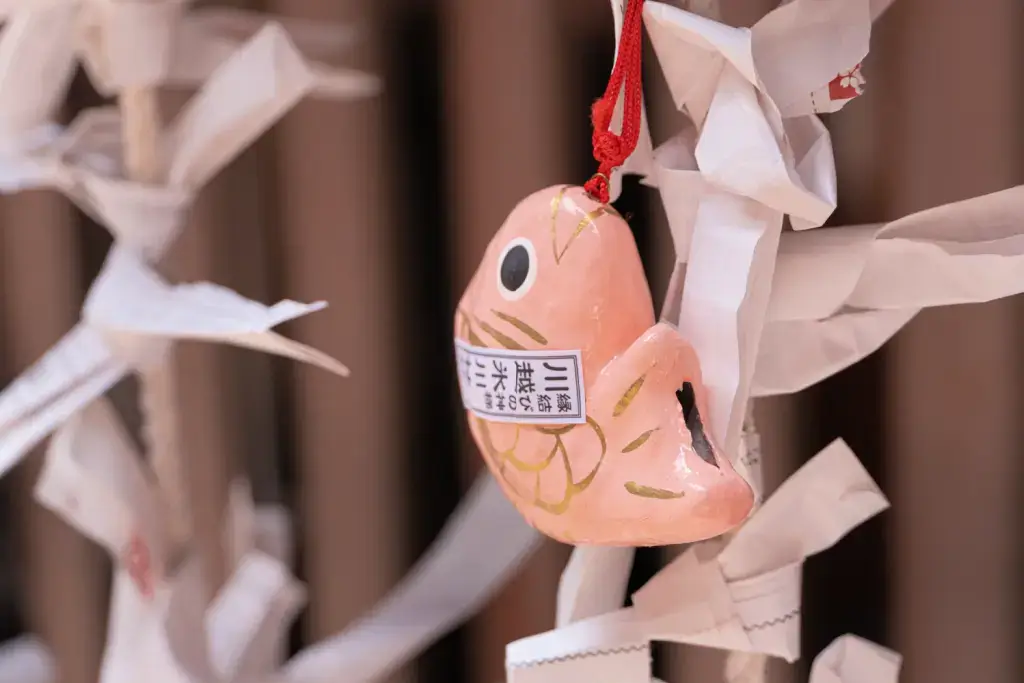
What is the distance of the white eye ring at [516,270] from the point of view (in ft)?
1.20

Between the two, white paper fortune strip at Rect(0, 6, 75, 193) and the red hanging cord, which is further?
white paper fortune strip at Rect(0, 6, 75, 193)

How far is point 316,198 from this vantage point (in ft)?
2.18

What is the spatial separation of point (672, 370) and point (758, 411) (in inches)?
7.6

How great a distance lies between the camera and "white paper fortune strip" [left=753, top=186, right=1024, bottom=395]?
0.37m

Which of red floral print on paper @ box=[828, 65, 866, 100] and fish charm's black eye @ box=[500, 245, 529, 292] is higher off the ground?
red floral print on paper @ box=[828, 65, 866, 100]

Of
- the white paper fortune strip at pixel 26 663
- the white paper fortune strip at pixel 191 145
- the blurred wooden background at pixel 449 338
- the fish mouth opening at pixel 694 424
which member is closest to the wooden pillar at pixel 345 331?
the blurred wooden background at pixel 449 338

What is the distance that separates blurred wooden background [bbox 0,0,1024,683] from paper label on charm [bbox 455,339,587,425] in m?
0.20

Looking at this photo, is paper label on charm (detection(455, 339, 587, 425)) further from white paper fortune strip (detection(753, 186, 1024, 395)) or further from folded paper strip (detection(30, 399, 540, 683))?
folded paper strip (detection(30, 399, 540, 683))

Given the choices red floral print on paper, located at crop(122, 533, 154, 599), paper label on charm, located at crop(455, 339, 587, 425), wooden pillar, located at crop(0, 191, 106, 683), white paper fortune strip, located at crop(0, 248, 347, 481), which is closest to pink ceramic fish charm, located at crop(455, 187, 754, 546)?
paper label on charm, located at crop(455, 339, 587, 425)

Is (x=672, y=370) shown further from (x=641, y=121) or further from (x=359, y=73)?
(x=359, y=73)

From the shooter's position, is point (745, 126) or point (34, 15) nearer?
point (745, 126)

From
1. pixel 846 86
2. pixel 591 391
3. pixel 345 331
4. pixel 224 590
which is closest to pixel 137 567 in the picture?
pixel 224 590

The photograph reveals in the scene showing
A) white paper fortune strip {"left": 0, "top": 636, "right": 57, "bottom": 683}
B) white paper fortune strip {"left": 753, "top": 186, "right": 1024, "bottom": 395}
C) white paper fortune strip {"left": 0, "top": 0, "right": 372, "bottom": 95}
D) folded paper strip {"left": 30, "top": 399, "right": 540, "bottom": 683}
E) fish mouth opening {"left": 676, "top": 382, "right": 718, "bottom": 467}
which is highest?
white paper fortune strip {"left": 0, "top": 0, "right": 372, "bottom": 95}

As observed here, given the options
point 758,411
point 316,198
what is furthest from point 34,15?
point 758,411
